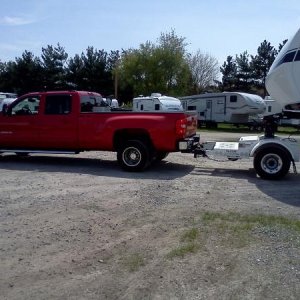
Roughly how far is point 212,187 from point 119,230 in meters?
3.79

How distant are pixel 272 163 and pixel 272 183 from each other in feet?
2.01

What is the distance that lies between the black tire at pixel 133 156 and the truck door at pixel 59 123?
144 centimetres

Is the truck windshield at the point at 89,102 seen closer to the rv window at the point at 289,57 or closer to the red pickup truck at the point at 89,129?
the red pickup truck at the point at 89,129

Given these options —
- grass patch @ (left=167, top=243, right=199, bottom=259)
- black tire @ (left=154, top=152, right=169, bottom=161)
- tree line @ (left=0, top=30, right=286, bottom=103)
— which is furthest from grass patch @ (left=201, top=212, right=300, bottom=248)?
tree line @ (left=0, top=30, right=286, bottom=103)

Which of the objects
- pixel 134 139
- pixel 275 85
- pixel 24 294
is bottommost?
pixel 24 294

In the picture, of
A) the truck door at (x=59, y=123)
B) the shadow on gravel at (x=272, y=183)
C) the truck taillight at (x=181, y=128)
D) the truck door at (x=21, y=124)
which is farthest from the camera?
the truck door at (x=21, y=124)

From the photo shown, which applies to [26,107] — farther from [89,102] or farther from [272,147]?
[272,147]

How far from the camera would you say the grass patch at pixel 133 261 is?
17.0 feet

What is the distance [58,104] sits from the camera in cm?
1275

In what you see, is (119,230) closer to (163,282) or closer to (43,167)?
(163,282)

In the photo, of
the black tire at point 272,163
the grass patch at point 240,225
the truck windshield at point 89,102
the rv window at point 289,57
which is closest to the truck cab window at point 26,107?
the truck windshield at point 89,102

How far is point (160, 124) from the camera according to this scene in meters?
11.6

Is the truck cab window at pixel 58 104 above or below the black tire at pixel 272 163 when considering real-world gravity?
above

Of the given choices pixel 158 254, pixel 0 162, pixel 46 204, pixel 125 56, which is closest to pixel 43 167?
pixel 0 162
